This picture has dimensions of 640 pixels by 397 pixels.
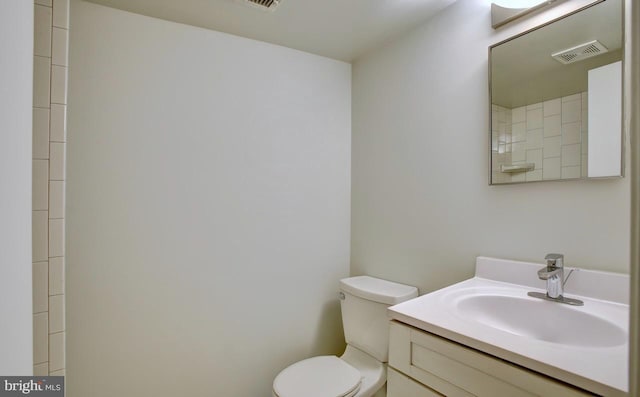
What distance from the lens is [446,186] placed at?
1.44 m

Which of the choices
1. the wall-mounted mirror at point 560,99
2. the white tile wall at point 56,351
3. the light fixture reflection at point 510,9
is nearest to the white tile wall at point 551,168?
the wall-mounted mirror at point 560,99

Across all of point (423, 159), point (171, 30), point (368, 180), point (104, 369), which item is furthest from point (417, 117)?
point (104, 369)

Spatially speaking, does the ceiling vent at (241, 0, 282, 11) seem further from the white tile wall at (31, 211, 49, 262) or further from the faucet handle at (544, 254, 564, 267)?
the faucet handle at (544, 254, 564, 267)

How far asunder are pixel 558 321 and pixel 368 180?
1165 millimetres

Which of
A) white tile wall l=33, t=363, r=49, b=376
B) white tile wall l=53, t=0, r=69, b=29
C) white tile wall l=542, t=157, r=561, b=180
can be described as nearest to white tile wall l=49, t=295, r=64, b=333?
white tile wall l=33, t=363, r=49, b=376

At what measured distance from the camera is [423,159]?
1547 mm

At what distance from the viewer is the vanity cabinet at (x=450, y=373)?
0.64 meters

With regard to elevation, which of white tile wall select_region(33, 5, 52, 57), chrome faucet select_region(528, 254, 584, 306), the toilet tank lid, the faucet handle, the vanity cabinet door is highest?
white tile wall select_region(33, 5, 52, 57)

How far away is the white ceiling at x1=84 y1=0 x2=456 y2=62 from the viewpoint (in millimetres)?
1392

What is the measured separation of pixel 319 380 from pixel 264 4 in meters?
1.75

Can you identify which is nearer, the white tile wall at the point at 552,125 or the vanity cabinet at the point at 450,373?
the vanity cabinet at the point at 450,373

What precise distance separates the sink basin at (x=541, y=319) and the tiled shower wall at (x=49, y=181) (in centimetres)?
137

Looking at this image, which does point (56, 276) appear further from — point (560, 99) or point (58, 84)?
point (560, 99)

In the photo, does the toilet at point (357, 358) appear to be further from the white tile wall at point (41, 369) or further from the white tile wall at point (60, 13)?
the white tile wall at point (60, 13)
